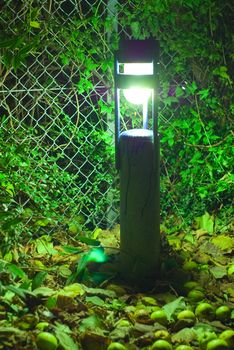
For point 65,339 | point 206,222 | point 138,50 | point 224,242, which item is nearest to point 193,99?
point 206,222

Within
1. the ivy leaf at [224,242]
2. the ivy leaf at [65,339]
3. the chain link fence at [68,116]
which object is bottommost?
the ivy leaf at [65,339]

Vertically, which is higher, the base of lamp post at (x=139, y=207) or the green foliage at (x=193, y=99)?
the green foliage at (x=193, y=99)

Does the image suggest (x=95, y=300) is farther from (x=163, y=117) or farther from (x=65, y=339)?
(x=163, y=117)

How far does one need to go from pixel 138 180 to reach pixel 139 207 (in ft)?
0.55

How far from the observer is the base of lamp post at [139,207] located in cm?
355

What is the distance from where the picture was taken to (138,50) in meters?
3.41

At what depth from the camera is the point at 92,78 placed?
4.74 metres

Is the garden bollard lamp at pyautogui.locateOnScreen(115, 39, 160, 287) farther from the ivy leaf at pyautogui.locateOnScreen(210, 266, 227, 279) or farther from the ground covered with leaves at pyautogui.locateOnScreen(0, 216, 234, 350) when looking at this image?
the ivy leaf at pyautogui.locateOnScreen(210, 266, 227, 279)

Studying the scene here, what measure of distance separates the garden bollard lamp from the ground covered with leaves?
0.46 feet

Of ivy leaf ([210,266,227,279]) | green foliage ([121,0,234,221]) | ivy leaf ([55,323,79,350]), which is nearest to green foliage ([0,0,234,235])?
green foliage ([121,0,234,221])

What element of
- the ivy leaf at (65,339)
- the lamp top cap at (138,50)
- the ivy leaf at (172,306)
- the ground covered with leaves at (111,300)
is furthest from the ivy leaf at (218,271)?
the lamp top cap at (138,50)

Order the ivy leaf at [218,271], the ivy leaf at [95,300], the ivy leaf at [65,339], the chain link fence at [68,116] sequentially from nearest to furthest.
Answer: the ivy leaf at [65,339] < the ivy leaf at [95,300] < the ivy leaf at [218,271] < the chain link fence at [68,116]

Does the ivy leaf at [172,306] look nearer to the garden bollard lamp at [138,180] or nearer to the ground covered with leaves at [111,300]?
the ground covered with leaves at [111,300]

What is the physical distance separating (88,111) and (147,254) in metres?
1.66
